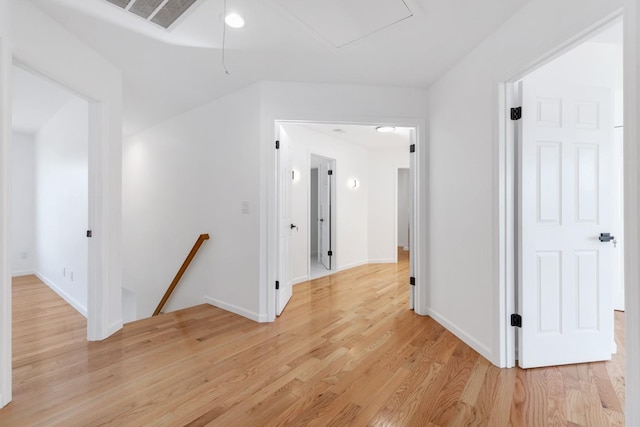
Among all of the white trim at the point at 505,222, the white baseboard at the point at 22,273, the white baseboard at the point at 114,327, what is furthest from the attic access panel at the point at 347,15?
the white baseboard at the point at 22,273

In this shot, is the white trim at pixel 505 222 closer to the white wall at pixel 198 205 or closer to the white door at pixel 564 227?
the white door at pixel 564 227

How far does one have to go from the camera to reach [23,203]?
5.15 m

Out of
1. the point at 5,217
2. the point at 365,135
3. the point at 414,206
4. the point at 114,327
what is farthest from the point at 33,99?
the point at 414,206

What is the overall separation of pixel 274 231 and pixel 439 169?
1.74m

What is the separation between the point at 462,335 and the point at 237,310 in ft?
7.19

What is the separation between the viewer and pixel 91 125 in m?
2.51

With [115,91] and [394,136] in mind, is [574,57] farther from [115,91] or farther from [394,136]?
[115,91]

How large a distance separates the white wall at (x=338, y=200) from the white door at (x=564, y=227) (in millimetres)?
2990

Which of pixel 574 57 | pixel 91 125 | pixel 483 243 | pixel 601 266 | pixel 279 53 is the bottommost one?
pixel 601 266

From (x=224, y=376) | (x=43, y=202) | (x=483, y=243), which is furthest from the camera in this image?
(x=43, y=202)

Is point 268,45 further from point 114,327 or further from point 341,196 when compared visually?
point 341,196

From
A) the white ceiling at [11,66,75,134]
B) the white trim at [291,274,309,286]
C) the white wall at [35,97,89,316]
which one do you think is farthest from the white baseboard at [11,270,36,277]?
the white trim at [291,274,309,286]

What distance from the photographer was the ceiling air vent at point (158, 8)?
5.92ft

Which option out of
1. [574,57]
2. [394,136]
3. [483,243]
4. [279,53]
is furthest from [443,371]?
[394,136]
